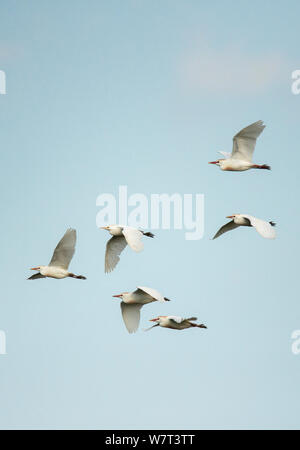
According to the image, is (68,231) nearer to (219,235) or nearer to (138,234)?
(138,234)

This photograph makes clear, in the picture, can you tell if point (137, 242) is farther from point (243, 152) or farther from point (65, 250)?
point (243, 152)

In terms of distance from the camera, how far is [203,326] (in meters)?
21.7

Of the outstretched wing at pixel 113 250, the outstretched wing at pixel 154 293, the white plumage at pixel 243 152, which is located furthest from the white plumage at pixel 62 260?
the white plumage at pixel 243 152

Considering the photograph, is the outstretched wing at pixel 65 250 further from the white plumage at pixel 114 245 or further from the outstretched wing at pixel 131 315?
the outstretched wing at pixel 131 315

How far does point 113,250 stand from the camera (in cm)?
2394

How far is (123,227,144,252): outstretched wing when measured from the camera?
20.5 m

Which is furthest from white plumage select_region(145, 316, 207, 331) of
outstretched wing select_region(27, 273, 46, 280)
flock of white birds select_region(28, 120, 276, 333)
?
outstretched wing select_region(27, 273, 46, 280)

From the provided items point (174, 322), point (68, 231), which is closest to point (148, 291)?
point (174, 322)

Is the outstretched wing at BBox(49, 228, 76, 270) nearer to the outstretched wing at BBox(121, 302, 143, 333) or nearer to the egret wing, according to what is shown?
the outstretched wing at BBox(121, 302, 143, 333)

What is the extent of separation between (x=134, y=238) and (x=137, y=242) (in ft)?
1.35

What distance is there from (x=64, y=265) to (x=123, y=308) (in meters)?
2.08

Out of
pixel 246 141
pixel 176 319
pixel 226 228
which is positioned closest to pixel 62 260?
pixel 176 319

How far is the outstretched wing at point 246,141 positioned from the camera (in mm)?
22156
